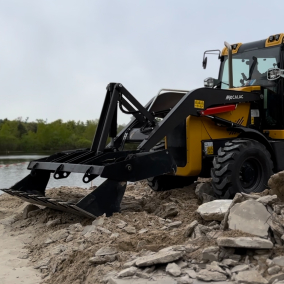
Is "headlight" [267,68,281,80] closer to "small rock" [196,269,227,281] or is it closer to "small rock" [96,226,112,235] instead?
"small rock" [96,226,112,235]

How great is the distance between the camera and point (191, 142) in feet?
21.7

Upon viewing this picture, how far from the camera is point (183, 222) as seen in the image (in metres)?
5.25

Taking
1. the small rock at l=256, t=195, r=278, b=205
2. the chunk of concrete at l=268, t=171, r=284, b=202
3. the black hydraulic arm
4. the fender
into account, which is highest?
the black hydraulic arm

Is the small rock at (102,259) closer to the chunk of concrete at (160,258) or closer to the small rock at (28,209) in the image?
the chunk of concrete at (160,258)

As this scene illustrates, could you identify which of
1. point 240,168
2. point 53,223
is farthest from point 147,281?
point 240,168

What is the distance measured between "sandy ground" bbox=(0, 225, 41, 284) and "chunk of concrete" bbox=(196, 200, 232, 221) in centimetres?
192

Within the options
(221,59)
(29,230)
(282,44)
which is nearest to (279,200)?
(29,230)

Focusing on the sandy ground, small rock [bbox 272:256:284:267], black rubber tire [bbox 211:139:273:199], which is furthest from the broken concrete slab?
black rubber tire [bbox 211:139:273:199]

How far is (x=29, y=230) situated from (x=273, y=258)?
11.6ft

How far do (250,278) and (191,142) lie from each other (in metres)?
3.37

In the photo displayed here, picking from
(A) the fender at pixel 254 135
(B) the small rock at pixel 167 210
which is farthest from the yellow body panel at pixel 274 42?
(B) the small rock at pixel 167 210

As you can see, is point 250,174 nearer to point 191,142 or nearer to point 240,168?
point 240,168

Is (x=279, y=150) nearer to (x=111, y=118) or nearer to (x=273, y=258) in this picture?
(x=111, y=118)

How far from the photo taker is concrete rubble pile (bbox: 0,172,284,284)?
11.8ft
